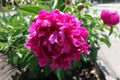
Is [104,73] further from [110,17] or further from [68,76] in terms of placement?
[110,17]

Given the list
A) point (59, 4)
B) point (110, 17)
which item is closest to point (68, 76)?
point (59, 4)

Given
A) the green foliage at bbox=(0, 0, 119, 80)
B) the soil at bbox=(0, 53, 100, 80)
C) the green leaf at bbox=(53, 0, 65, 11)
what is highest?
the green leaf at bbox=(53, 0, 65, 11)

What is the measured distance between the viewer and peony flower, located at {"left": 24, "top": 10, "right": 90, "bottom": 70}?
201 cm

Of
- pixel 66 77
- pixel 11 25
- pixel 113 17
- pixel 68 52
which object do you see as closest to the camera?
pixel 68 52

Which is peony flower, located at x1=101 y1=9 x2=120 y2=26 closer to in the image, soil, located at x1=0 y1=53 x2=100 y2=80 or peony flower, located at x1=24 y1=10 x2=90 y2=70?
soil, located at x1=0 y1=53 x2=100 y2=80

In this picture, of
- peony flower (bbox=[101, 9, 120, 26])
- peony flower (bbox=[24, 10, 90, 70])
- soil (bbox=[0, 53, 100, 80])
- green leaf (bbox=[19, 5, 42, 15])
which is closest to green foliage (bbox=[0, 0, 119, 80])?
green leaf (bbox=[19, 5, 42, 15])

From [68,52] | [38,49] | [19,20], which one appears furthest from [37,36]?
[19,20]

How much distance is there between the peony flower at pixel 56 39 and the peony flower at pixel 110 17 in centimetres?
107

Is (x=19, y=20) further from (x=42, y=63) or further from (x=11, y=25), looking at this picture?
(x=42, y=63)

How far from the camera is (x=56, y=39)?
200 cm

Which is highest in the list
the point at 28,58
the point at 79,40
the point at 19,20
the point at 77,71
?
the point at 79,40

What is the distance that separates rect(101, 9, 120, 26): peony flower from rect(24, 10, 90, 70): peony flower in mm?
1070

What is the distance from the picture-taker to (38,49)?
2.08m

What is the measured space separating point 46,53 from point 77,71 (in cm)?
194
